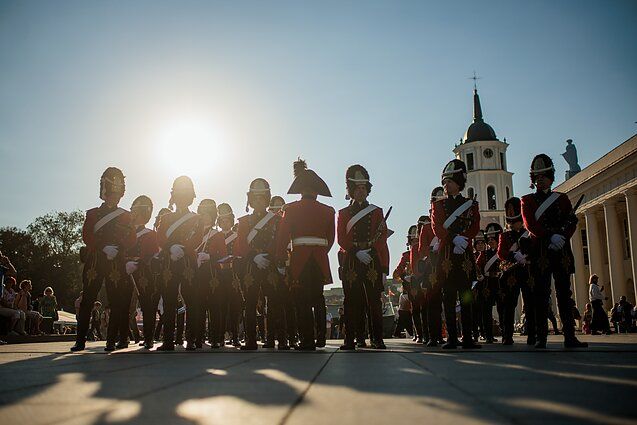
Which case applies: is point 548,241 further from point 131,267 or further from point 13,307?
point 13,307

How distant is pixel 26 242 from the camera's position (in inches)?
2694

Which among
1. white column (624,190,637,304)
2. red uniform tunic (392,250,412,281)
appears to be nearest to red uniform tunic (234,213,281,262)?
red uniform tunic (392,250,412,281)

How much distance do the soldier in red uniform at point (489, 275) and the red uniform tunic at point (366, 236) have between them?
161 inches

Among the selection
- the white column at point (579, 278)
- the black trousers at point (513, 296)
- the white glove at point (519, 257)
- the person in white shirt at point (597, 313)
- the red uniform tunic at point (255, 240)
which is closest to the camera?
the red uniform tunic at point (255, 240)

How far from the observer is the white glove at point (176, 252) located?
31.9ft

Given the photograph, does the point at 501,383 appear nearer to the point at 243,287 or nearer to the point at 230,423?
the point at 230,423

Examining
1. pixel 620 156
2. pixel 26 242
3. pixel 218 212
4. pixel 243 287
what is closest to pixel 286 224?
pixel 243 287

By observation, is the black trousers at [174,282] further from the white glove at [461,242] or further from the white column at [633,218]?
the white column at [633,218]

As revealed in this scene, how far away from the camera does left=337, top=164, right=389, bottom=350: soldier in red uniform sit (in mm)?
9203

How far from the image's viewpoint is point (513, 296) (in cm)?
1136

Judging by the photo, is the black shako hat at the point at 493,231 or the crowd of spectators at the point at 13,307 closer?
the black shako hat at the point at 493,231

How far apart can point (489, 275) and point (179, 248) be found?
6217 mm

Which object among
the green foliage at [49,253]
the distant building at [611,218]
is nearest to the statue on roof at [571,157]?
the distant building at [611,218]

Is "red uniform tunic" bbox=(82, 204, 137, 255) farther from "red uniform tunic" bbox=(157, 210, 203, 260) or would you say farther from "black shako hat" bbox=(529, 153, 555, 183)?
"black shako hat" bbox=(529, 153, 555, 183)
